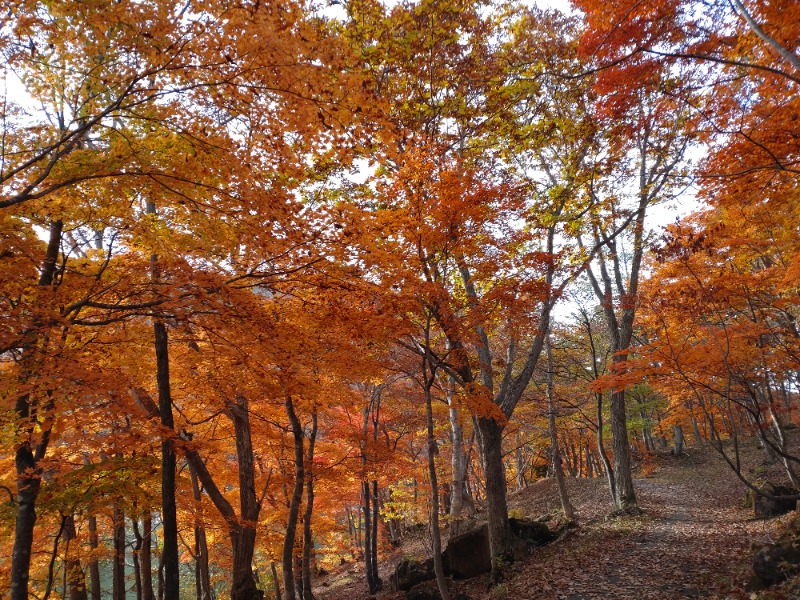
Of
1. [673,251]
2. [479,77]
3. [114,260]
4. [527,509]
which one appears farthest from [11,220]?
[527,509]

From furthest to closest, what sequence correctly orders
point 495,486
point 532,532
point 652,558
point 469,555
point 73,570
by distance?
point 73,570
point 469,555
point 532,532
point 495,486
point 652,558

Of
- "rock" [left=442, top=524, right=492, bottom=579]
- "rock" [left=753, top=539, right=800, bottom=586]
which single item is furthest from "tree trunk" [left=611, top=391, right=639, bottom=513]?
"rock" [left=753, top=539, right=800, bottom=586]

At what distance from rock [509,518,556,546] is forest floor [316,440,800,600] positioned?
0.33 m

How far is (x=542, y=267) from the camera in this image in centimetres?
873

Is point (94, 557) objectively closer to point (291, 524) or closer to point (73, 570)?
point (73, 570)

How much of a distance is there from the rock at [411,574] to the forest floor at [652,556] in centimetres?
30

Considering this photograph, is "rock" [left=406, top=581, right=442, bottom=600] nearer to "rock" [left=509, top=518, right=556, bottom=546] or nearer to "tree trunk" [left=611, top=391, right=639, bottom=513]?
"rock" [left=509, top=518, right=556, bottom=546]

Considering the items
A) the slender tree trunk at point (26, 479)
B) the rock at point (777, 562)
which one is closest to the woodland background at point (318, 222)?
the slender tree trunk at point (26, 479)

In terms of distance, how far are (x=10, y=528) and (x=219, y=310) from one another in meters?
5.81

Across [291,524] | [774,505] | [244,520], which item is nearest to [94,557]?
[244,520]

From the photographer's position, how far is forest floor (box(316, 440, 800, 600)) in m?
6.64

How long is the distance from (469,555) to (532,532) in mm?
1646

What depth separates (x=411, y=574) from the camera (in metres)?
12.0

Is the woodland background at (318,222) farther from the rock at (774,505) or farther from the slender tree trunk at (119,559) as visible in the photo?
the rock at (774,505)
